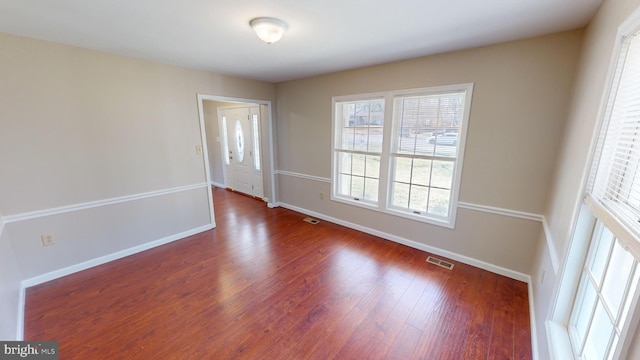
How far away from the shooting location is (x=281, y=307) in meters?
2.09

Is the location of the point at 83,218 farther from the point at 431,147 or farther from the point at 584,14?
the point at 584,14

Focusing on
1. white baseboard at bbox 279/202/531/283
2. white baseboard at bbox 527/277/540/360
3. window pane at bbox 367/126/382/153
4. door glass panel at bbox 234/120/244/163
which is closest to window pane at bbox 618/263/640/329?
white baseboard at bbox 527/277/540/360

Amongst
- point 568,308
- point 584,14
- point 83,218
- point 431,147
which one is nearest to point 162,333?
point 83,218

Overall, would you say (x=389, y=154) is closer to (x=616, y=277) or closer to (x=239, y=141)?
(x=616, y=277)

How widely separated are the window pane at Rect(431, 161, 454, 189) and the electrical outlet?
421 centimetres

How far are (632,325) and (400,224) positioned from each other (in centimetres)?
252

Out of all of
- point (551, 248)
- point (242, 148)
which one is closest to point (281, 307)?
point (551, 248)

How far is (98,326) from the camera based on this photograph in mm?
1880

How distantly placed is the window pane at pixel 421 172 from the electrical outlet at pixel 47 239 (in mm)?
4057

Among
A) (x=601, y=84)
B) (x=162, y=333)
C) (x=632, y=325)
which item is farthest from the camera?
(x=162, y=333)

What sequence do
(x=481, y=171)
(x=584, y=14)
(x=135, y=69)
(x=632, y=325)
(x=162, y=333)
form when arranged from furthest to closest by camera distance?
(x=135, y=69)
(x=481, y=171)
(x=162, y=333)
(x=584, y=14)
(x=632, y=325)

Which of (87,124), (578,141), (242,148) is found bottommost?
(242,148)

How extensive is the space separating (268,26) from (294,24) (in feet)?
0.72

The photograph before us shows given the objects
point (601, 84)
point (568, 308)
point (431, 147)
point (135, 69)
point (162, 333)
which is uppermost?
point (135, 69)
